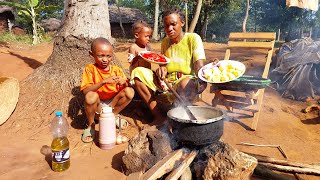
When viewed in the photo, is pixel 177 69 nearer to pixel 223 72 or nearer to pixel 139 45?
pixel 223 72

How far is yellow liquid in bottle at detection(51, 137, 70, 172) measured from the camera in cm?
254

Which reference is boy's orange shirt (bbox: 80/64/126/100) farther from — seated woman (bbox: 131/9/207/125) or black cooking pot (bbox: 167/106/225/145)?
black cooking pot (bbox: 167/106/225/145)

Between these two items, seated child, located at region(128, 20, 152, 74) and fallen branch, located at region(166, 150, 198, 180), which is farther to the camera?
seated child, located at region(128, 20, 152, 74)

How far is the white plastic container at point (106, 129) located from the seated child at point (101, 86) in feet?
0.82

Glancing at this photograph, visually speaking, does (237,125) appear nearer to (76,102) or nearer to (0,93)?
(76,102)

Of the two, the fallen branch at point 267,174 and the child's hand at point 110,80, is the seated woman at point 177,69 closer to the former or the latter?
the child's hand at point 110,80

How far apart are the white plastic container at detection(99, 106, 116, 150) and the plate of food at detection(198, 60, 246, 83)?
120cm

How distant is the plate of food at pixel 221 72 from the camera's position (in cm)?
313

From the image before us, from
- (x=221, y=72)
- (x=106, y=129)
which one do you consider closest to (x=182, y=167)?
(x=106, y=129)

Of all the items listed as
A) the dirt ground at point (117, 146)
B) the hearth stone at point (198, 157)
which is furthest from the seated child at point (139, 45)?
the hearth stone at point (198, 157)

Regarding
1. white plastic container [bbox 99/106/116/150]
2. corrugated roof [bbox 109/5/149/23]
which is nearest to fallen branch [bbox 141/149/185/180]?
white plastic container [bbox 99/106/116/150]

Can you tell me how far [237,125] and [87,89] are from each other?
2.29 metres

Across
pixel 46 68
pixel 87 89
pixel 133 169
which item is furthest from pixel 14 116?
pixel 133 169

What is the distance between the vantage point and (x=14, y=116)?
3.80 meters
